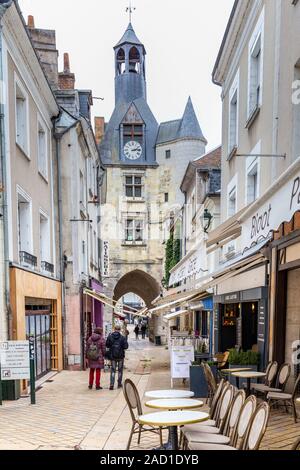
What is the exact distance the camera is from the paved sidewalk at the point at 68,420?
17.1 ft

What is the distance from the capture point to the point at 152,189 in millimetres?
29094

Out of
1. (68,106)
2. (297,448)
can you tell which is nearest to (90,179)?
(68,106)

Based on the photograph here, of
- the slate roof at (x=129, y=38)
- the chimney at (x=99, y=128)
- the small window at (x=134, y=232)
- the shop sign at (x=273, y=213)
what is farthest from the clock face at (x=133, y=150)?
the shop sign at (x=273, y=213)

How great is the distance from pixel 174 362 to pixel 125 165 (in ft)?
72.0

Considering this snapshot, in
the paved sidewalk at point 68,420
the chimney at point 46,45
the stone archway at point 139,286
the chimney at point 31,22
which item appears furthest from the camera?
the stone archway at point 139,286

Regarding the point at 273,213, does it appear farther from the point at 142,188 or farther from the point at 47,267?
the point at 142,188

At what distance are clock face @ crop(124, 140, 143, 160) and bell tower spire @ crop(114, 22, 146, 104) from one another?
175 inches

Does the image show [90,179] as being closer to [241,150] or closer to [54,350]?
[54,350]

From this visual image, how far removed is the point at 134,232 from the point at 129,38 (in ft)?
53.1

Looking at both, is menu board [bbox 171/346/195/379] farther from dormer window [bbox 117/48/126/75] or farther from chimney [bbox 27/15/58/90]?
dormer window [bbox 117/48/126/75]

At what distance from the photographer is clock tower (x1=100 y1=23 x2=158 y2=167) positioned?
98.2ft

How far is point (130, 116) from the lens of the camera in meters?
30.7

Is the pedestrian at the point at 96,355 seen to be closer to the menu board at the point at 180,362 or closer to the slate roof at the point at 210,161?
the menu board at the point at 180,362
